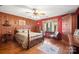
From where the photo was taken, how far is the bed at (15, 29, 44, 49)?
2166 millimetres

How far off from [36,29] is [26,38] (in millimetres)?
274

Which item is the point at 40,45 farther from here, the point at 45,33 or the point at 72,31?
the point at 72,31

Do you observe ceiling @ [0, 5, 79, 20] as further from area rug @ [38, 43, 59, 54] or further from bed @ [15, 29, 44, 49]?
area rug @ [38, 43, 59, 54]

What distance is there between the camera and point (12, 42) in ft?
7.06

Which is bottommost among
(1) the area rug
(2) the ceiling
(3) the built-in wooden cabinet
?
(1) the area rug

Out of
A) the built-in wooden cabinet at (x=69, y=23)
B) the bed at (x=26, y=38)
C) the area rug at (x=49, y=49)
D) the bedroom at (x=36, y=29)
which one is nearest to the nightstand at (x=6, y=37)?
the bedroom at (x=36, y=29)

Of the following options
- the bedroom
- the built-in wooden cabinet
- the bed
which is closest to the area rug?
the bedroom

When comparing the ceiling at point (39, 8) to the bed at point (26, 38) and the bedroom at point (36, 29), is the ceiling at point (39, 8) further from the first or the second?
the bed at point (26, 38)

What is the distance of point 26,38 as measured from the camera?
2176 millimetres

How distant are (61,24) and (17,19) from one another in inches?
35.0

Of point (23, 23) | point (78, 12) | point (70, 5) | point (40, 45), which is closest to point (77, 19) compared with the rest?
point (78, 12)

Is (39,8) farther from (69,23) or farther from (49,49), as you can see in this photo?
(49,49)

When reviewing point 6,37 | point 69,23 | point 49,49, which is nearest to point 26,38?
point 6,37

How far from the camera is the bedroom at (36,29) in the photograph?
2145mm
